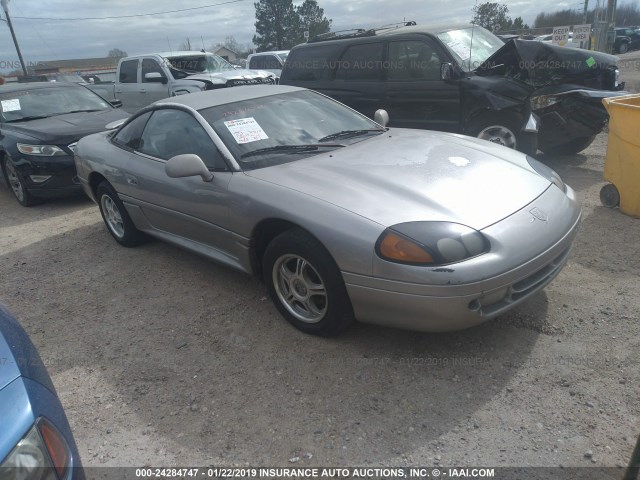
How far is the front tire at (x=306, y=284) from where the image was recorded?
9.37 feet

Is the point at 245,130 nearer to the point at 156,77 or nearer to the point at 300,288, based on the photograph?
the point at 300,288

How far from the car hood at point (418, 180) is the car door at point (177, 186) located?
38 centimetres

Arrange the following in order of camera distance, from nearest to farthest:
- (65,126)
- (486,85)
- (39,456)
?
(39,456) → (486,85) → (65,126)

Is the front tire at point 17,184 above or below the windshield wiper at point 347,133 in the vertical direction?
below

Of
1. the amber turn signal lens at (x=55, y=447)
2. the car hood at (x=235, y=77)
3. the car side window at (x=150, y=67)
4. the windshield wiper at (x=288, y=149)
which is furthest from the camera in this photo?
the car side window at (x=150, y=67)

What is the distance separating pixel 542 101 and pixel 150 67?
9.17 metres

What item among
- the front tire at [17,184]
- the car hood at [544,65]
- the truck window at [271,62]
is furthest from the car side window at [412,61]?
the truck window at [271,62]

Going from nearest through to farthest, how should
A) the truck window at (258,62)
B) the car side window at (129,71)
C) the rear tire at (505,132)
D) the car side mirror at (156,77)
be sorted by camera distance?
the rear tire at (505,132) < the car side mirror at (156,77) < the car side window at (129,71) < the truck window at (258,62)

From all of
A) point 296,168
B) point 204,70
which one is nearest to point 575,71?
point 296,168

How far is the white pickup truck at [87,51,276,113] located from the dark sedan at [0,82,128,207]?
9.96 feet

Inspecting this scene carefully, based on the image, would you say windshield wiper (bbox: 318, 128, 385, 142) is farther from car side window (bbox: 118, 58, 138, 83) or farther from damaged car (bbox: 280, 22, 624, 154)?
car side window (bbox: 118, 58, 138, 83)

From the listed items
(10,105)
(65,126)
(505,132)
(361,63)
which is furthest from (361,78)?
(10,105)

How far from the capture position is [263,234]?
3.32 metres

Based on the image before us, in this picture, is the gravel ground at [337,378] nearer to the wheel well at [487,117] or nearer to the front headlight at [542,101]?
the wheel well at [487,117]
